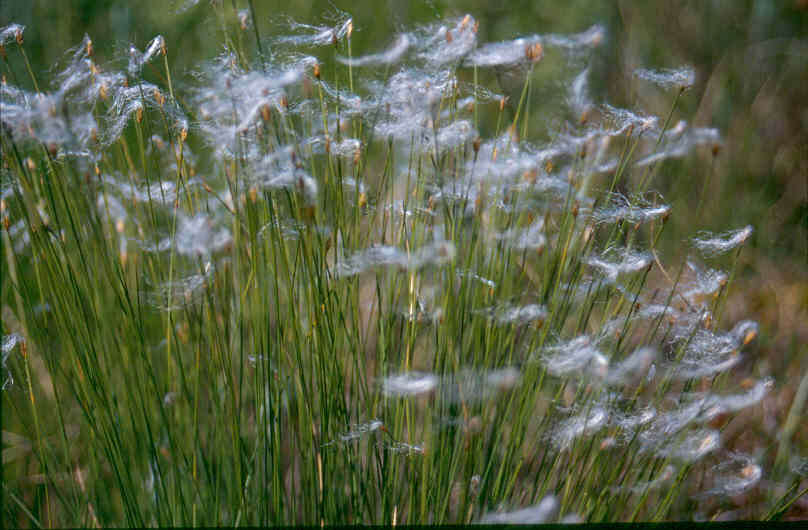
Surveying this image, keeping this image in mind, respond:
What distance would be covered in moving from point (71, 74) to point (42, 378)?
3.51 ft

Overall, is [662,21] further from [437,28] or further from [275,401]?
[275,401]

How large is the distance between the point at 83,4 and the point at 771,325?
9.25 ft

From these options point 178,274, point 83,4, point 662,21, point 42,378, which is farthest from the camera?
point 83,4

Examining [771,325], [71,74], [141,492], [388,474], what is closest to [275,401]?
[388,474]

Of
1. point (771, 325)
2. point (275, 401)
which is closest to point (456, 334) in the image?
point (275, 401)

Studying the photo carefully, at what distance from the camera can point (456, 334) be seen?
104 centimetres

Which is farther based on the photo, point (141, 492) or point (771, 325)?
point (771, 325)

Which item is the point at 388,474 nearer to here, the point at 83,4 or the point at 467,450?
the point at 467,450

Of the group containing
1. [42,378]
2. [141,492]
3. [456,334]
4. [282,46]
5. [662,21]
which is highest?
[282,46]

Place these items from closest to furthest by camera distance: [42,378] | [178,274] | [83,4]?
1. [178,274]
2. [42,378]
3. [83,4]

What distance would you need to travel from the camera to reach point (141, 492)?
3.80ft

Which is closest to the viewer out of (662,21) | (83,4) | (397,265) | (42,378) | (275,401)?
(275,401)

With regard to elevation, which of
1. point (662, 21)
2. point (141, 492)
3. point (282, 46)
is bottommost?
point (141, 492)

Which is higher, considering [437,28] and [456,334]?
[437,28]
